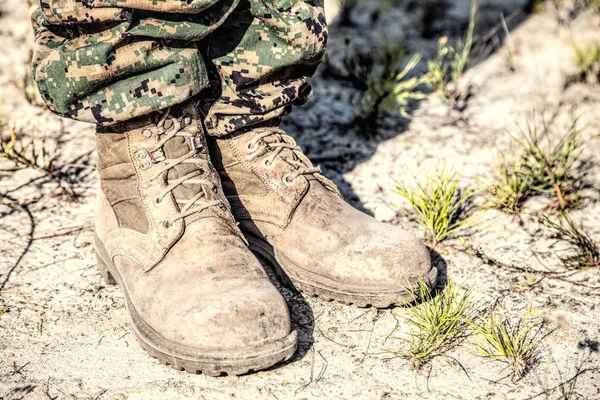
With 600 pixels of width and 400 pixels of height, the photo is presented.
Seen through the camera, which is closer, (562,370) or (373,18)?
(562,370)

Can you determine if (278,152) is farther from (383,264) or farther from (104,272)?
(104,272)

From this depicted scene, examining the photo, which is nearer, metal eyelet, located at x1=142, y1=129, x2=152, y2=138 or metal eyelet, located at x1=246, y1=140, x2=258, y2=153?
metal eyelet, located at x1=142, y1=129, x2=152, y2=138

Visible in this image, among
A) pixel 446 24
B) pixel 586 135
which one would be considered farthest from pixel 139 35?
pixel 446 24

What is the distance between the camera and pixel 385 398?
1.50 meters

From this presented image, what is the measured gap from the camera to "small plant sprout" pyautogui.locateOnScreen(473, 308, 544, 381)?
1580 mm

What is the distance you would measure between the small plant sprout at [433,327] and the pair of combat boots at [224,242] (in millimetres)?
84

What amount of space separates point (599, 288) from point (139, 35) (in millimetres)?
1623

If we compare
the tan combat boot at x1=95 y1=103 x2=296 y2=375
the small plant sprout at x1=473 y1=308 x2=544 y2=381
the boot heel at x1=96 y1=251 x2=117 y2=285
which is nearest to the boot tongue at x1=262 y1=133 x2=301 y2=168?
the tan combat boot at x1=95 y1=103 x2=296 y2=375

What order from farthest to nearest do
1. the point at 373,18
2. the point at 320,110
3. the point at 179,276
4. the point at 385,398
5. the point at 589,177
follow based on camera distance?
the point at 373,18 → the point at 320,110 → the point at 589,177 → the point at 179,276 → the point at 385,398

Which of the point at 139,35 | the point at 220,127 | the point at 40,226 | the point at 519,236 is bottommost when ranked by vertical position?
the point at 40,226

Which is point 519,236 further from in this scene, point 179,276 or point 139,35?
point 139,35

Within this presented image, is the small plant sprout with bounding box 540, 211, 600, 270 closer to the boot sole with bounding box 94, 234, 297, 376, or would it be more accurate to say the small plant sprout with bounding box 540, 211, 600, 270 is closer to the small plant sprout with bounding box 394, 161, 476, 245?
the small plant sprout with bounding box 394, 161, 476, 245

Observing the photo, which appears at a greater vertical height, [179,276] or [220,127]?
[220,127]

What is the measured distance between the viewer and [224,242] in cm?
168
